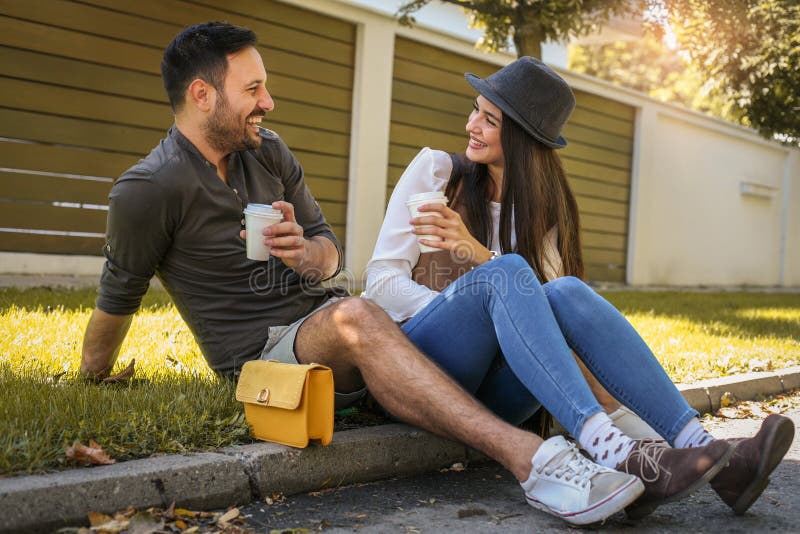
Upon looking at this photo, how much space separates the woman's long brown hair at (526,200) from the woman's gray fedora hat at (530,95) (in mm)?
60

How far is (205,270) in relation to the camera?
313 centimetres

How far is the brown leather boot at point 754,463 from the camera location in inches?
102

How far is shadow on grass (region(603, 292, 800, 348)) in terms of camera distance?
7.27 meters

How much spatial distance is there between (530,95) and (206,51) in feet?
4.33

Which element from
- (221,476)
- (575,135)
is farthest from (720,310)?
(221,476)

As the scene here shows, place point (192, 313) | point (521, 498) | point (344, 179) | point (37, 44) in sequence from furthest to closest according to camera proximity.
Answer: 1. point (344, 179)
2. point (37, 44)
3. point (192, 313)
4. point (521, 498)

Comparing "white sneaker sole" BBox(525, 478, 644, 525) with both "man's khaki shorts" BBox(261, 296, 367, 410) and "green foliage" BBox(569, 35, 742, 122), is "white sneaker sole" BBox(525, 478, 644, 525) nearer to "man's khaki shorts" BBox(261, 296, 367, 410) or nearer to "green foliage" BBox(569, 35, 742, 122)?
"man's khaki shorts" BBox(261, 296, 367, 410)

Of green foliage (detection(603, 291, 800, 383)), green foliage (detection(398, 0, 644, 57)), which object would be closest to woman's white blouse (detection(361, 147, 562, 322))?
green foliage (detection(603, 291, 800, 383))

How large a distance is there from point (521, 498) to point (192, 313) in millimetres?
1336

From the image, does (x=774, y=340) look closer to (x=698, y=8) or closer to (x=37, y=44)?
(x=698, y=8)

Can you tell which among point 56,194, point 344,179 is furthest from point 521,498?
point 344,179

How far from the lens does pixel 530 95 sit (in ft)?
11.8

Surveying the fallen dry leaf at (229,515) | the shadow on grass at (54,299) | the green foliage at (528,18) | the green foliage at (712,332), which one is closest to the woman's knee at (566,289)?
the fallen dry leaf at (229,515)

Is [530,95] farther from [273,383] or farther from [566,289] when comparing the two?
[273,383]
